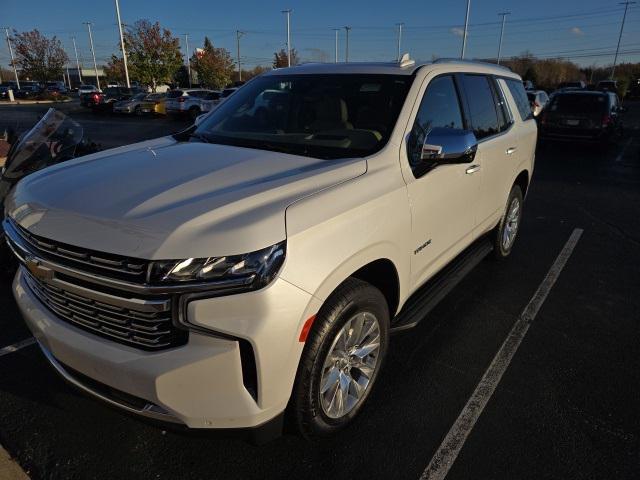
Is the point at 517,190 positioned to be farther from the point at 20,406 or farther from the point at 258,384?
the point at 20,406

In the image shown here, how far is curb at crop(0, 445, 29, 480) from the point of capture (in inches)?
88.9

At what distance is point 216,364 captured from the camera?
71.3 inches

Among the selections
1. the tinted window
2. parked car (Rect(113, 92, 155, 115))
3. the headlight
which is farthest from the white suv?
parked car (Rect(113, 92, 155, 115))

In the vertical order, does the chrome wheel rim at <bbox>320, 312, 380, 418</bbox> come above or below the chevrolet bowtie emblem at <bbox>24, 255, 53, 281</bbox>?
below

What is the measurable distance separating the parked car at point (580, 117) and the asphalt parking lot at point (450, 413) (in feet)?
33.5

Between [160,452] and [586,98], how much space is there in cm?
1509

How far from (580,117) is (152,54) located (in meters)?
44.1

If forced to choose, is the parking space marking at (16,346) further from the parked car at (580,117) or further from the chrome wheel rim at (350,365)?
the parked car at (580,117)

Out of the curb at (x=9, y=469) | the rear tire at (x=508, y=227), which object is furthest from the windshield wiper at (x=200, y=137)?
the rear tire at (x=508, y=227)

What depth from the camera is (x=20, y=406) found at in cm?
279

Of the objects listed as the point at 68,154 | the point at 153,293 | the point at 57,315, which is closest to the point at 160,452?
the point at 57,315

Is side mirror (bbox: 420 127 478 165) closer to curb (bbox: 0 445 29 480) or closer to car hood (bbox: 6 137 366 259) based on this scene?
car hood (bbox: 6 137 366 259)

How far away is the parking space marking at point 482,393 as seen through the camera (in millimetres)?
2381

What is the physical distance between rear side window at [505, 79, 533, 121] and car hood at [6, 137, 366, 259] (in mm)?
3095
